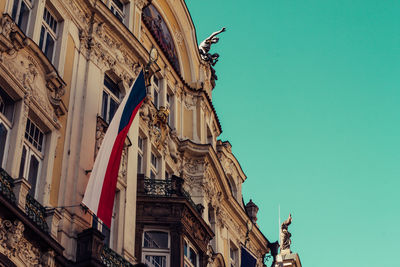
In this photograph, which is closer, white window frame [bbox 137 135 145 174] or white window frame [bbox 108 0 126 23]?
white window frame [bbox 137 135 145 174]

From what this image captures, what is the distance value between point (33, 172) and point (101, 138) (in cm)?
376

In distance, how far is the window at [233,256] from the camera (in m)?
35.2

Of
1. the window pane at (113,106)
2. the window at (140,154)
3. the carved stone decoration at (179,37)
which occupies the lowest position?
the window at (140,154)

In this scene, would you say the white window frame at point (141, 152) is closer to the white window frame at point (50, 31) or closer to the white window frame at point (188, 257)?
the white window frame at point (188, 257)

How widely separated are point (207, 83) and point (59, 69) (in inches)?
634

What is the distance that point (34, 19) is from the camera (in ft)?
71.0

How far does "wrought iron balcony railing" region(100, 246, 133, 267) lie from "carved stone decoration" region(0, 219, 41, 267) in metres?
2.88

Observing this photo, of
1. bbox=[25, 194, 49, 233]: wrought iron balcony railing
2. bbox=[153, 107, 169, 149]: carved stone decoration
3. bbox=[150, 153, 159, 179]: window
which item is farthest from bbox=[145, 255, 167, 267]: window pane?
bbox=[25, 194, 49, 233]: wrought iron balcony railing

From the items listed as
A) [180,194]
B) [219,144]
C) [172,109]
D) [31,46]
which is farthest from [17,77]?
[219,144]

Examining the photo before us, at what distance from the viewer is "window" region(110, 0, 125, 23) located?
28484 millimetres

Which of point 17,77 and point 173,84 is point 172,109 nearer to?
point 173,84

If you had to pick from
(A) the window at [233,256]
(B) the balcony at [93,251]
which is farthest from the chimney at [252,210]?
(B) the balcony at [93,251]

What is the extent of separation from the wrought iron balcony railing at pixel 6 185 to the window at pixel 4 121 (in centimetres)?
98

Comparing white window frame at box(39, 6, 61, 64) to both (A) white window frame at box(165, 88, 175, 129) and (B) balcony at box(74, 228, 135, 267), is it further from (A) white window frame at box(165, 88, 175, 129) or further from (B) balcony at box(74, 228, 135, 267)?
(A) white window frame at box(165, 88, 175, 129)
